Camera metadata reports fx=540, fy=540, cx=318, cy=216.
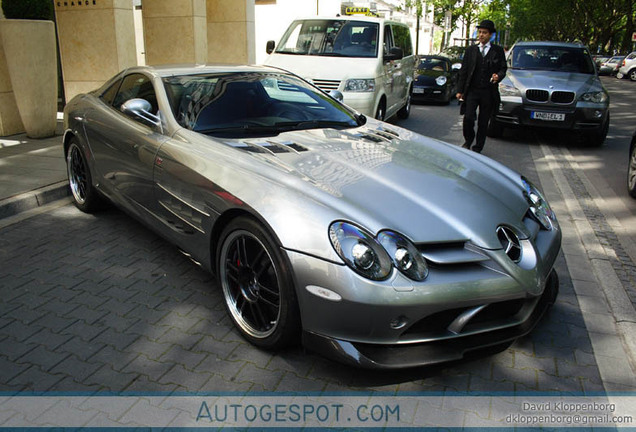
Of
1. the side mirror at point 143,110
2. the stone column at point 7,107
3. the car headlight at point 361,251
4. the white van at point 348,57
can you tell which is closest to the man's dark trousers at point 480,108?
the white van at point 348,57

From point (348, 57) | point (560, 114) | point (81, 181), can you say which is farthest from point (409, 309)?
point (560, 114)

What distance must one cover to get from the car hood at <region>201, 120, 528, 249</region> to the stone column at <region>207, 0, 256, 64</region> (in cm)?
1167

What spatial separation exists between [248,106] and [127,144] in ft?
Result: 3.22

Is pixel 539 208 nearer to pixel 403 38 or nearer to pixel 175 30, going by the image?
pixel 403 38

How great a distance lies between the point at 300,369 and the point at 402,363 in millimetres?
616

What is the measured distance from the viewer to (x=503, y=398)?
8.79 feet

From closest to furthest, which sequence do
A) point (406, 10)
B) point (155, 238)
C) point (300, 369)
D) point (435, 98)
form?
Result: point (300, 369) → point (155, 238) → point (435, 98) → point (406, 10)

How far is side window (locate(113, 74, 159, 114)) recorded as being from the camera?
417 cm

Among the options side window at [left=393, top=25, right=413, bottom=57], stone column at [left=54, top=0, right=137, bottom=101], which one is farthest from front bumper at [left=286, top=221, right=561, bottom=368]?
side window at [left=393, top=25, right=413, bottom=57]

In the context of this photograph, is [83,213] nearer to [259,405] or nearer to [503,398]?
[259,405]

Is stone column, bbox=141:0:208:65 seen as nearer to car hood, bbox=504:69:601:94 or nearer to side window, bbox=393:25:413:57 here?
side window, bbox=393:25:413:57

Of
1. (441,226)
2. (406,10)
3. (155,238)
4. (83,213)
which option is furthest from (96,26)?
(406,10)

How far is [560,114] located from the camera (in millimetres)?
9398

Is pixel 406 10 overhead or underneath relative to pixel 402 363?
overhead
